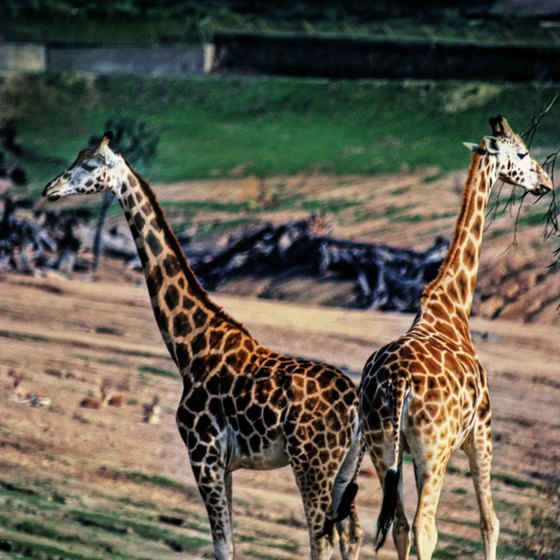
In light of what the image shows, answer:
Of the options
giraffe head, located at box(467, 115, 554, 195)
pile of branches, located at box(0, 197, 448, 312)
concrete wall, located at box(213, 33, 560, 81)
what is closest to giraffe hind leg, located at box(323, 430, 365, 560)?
giraffe head, located at box(467, 115, 554, 195)

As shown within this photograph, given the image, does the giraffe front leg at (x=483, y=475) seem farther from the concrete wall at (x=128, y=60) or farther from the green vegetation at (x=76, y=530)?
the concrete wall at (x=128, y=60)

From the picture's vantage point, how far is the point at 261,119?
12633mm

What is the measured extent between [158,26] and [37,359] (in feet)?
11.7

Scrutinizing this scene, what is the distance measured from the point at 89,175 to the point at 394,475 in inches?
94.2

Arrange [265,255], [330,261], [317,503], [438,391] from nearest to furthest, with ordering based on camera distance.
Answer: [438,391] < [317,503] < [330,261] < [265,255]

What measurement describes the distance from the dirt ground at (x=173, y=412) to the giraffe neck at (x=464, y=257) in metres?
2.34

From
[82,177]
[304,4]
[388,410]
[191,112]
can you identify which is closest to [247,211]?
[191,112]

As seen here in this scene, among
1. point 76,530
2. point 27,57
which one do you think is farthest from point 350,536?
point 27,57

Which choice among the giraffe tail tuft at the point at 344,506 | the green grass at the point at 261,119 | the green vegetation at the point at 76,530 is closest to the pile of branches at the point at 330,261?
the green grass at the point at 261,119

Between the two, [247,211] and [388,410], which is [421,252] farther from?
[388,410]

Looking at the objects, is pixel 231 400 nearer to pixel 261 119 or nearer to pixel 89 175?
pixel 89 175

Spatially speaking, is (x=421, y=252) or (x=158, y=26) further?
(x=158, y=26)

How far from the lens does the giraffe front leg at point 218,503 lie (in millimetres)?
7020

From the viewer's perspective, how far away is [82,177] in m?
7.29
